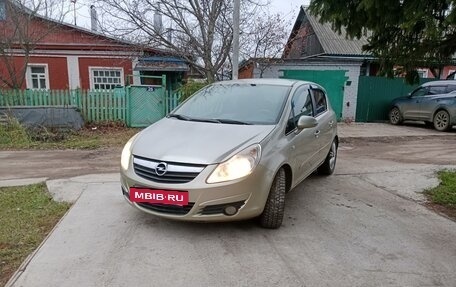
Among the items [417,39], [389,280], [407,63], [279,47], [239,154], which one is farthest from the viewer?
[279,47]

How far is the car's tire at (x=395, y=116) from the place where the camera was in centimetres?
1358

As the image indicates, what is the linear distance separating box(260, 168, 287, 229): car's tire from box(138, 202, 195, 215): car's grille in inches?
31.6

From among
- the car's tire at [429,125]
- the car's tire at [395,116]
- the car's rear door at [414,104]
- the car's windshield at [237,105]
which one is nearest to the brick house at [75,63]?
the car's tire at [395,116]

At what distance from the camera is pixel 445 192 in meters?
5.14

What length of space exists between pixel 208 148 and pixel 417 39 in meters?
2.77

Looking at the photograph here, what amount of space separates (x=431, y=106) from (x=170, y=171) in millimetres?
11979

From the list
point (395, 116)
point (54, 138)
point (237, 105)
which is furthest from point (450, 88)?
point (54, 138)

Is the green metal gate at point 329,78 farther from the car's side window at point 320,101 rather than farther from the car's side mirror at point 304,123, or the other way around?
the car's side mirror at point 304,123

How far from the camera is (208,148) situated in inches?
132

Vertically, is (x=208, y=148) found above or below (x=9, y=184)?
above

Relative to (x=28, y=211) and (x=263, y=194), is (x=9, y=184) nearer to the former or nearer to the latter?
(x=28, y=211)

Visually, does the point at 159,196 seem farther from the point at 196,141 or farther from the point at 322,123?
the point at 322,123

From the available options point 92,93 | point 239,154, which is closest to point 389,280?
point 239,154

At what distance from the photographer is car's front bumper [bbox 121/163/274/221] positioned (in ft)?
10.4
